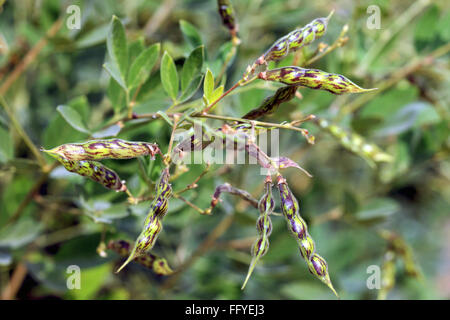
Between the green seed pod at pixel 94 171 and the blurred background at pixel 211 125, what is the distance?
0.61ft

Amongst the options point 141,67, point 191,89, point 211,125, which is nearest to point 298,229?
point 191,89

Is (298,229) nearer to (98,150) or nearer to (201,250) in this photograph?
(98,150)

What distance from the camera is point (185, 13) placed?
1535 millimetres

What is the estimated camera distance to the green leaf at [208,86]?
0.68 m

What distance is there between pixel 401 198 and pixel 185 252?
1.16m

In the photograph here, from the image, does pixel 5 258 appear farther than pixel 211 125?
No

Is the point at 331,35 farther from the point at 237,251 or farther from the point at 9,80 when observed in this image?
the point at 9,80

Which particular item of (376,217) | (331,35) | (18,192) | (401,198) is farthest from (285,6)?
(401,198)

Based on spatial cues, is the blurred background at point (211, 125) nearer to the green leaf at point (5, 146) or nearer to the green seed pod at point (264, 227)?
the green leaf at point (5, 146)

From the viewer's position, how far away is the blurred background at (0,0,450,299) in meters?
1.04

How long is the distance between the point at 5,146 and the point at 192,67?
0.45 meters

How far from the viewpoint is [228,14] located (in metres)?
0.88
